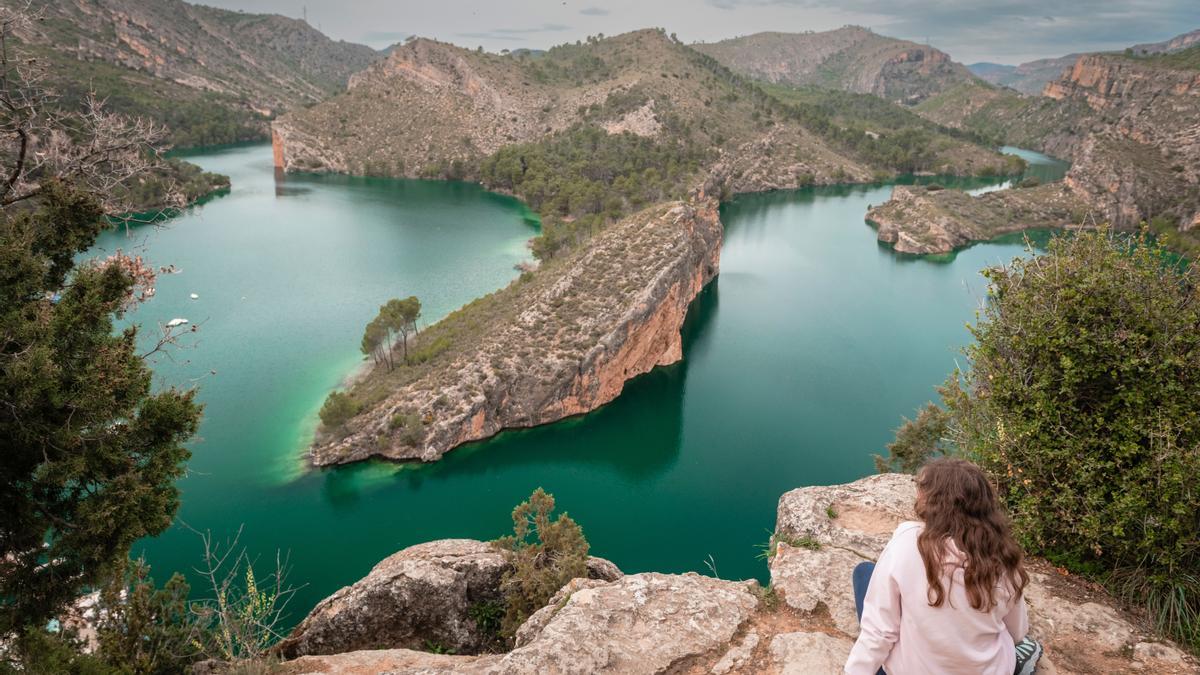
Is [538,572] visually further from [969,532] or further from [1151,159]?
[1151,159]

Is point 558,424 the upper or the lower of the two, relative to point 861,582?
lower

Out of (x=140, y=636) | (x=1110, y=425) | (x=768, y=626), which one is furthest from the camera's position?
(x=140, y=636)

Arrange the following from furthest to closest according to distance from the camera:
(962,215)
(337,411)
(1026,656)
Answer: (962,215) → (337,411) → (1026,656)

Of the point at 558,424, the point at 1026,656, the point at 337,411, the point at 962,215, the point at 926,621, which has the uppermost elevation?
the point at 962,215

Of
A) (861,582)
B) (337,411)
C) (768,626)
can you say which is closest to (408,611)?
(768,626)

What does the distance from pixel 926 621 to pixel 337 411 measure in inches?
1327

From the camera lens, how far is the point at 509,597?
10.6 metres

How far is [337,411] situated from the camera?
109ft

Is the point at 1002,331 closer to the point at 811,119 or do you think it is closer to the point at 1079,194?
the point at 1079,194

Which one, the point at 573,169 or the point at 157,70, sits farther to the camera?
the point at 157,70

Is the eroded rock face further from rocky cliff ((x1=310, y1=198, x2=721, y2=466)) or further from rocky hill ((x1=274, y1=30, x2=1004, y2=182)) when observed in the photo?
rocky hill ((x1=274, y1=30, x2=1004, y2=182))

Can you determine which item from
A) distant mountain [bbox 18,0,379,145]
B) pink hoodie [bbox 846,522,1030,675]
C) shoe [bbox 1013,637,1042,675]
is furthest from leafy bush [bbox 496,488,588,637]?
distant mountain [bbox 18,0,379,145]

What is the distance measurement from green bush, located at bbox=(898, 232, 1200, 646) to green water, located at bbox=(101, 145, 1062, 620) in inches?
220

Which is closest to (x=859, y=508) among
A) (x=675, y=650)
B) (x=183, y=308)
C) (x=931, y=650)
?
(x=675, y=650)
